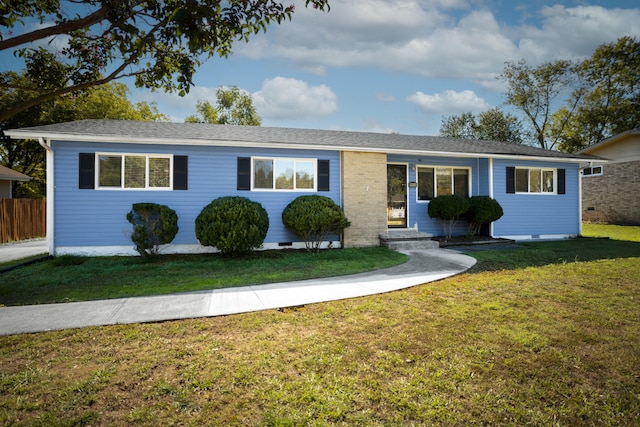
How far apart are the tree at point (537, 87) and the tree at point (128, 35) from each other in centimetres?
3056

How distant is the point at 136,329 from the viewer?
3.73 m

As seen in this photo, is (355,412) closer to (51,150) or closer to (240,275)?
(240,275)

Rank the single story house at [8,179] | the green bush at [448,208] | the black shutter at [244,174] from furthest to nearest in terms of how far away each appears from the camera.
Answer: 1. the single story house at [8,179]
2. the green bush at [448,208]
3. the black shutter at [244,174]

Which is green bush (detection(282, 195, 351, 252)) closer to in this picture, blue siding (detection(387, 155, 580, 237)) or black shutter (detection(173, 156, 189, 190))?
black shutter (detection(173, 156, 189, 190))

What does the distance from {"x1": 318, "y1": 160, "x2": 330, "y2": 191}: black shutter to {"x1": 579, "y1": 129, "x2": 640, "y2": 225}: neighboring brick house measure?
51.3 ft

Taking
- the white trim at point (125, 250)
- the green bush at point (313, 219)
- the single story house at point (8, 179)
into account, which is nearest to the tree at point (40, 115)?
the single story house at point (8, 179)

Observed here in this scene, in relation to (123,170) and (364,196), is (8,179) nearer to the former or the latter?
(123,170)

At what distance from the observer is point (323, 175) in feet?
35.6

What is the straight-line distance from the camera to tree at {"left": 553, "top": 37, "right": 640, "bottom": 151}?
26.9m

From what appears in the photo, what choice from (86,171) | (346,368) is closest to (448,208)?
(346,368)

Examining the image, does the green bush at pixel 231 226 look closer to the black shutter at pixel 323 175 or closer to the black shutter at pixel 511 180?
the black shutter at pixel 323 175

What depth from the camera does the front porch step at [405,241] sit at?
10711 mm

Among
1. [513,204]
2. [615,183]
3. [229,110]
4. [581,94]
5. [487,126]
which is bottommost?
[513,204]

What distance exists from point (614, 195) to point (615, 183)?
0.68m
